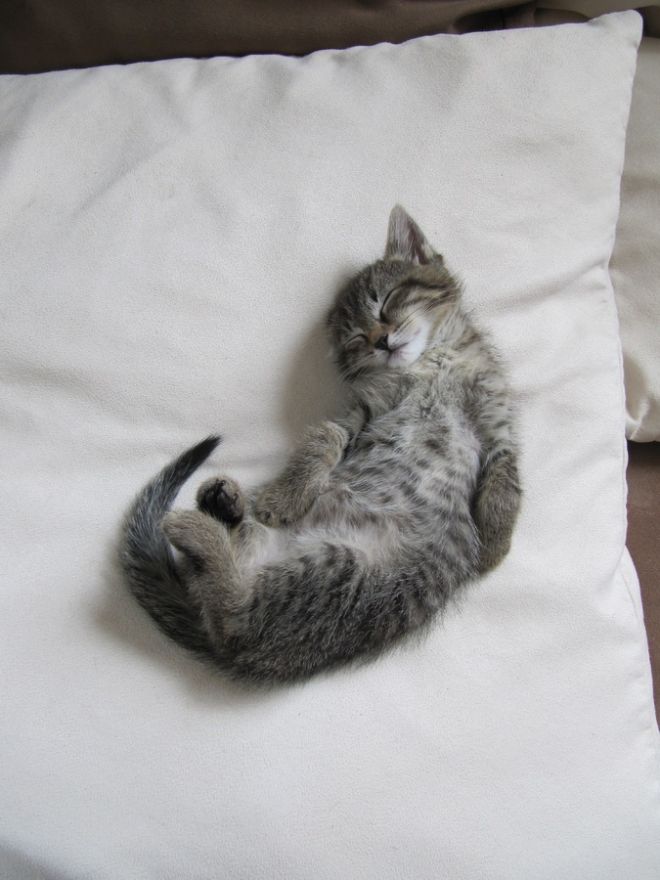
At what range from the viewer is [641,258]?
60.2 inches

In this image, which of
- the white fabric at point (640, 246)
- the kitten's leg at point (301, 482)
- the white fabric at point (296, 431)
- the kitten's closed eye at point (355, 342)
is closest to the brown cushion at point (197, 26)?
the white fabric at point (296, 431)

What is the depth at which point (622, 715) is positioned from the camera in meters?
1.20

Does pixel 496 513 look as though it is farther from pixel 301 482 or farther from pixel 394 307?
pixel 394 307

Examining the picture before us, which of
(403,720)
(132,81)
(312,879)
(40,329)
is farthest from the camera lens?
(132,81)

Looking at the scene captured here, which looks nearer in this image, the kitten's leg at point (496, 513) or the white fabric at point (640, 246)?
the kitten's leg at point (496, 513)

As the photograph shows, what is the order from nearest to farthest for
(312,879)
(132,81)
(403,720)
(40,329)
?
(312,879) < (403,720) < (40,329) < (132,81)

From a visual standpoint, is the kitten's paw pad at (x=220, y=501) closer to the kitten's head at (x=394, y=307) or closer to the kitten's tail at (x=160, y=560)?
the kitten's tail at (x=160, y=560)

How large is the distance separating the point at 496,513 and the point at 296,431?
0.43 m

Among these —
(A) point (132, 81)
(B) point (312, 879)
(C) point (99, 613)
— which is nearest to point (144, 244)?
(A) point (132, 81)

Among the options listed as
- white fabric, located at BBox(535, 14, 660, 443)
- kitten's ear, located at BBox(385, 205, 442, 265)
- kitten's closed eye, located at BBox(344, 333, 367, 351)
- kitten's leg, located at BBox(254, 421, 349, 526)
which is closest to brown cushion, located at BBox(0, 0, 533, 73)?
white fabric, located at BBox(535, 14, 660, 443)

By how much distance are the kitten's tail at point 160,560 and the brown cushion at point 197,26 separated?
895 mm

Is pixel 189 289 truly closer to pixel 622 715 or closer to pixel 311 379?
pixel 311 379

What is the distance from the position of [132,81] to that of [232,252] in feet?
1.44

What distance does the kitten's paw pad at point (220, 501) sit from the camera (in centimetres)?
123
